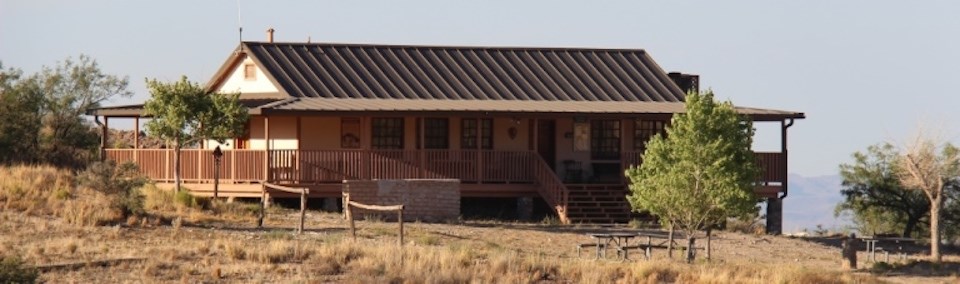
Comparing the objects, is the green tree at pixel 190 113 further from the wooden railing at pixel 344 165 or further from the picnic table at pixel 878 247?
the picnic table at pixel 878 247

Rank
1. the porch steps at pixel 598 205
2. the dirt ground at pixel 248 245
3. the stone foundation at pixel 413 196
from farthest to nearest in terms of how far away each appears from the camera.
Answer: the porch steps at pixel 598 205
the stone foundation at pixel 413 196
the dirt ground at pixel 248 245

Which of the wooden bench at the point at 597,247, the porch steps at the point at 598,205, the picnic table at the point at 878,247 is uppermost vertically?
the porch steps at the point at 598,205

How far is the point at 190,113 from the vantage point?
41.4 metres

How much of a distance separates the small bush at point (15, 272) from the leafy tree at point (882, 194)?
25.3 m

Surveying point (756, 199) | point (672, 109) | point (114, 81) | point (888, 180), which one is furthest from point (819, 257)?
point (114, 81)

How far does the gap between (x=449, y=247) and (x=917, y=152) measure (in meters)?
12.9

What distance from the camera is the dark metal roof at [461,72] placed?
149 ft

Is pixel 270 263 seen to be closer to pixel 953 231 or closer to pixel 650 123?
pixel 650 123

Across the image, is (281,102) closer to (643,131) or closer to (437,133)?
(437,133)

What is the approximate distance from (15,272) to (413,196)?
14633 millimetres

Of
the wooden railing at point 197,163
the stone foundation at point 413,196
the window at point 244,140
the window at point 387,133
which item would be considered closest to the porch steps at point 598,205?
the stone foundation at point 413,196

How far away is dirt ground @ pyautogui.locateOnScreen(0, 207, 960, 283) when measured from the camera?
95.8 feet

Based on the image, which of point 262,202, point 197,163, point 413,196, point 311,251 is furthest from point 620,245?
point 197,163

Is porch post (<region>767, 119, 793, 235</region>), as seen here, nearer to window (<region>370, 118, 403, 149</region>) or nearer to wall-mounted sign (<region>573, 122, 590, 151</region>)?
wall-mounted sign (<region>573, 122, 590, 151</region>)
